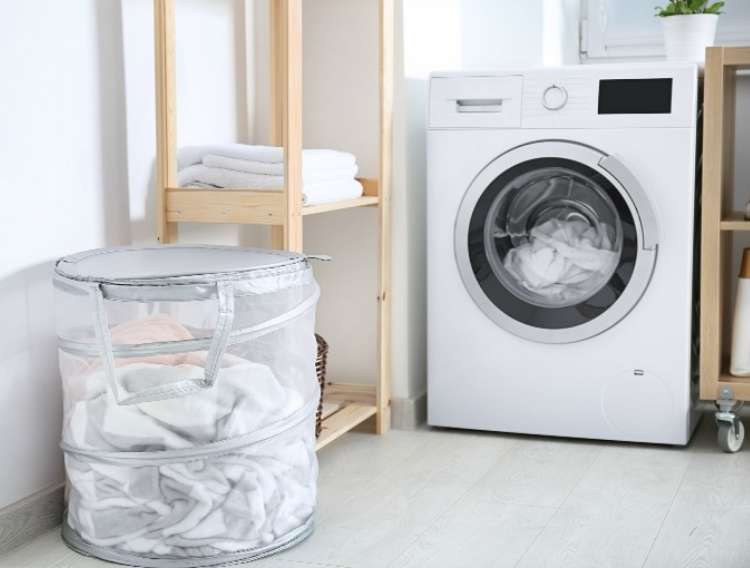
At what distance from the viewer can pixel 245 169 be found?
229cm

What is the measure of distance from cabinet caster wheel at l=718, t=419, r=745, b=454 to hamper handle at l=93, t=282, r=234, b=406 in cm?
128

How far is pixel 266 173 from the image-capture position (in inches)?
89.8

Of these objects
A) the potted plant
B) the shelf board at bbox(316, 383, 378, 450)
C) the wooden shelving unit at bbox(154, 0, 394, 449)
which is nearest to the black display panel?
the potted plant

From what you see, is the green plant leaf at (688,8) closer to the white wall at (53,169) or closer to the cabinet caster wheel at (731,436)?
the cabinet caster wheel at (731,436)

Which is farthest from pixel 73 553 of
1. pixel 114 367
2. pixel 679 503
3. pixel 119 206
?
pixel 679 503

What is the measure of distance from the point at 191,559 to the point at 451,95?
1.33 m

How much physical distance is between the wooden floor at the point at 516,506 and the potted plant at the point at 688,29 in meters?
1.01

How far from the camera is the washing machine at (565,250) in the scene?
2.54 m

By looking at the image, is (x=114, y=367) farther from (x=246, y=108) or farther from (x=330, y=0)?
(x=330, y=0)

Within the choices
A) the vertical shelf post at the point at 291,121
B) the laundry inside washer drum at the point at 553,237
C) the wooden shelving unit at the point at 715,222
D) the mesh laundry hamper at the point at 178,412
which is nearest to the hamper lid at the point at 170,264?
the mesh laundry hamper at the point at 178,412

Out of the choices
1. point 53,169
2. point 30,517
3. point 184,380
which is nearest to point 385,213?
point 53,169

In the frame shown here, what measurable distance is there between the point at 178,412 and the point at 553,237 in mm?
1142

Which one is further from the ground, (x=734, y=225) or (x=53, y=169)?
(x=53, y=169)

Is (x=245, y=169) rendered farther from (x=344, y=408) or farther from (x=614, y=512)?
(x=614, y=512)
